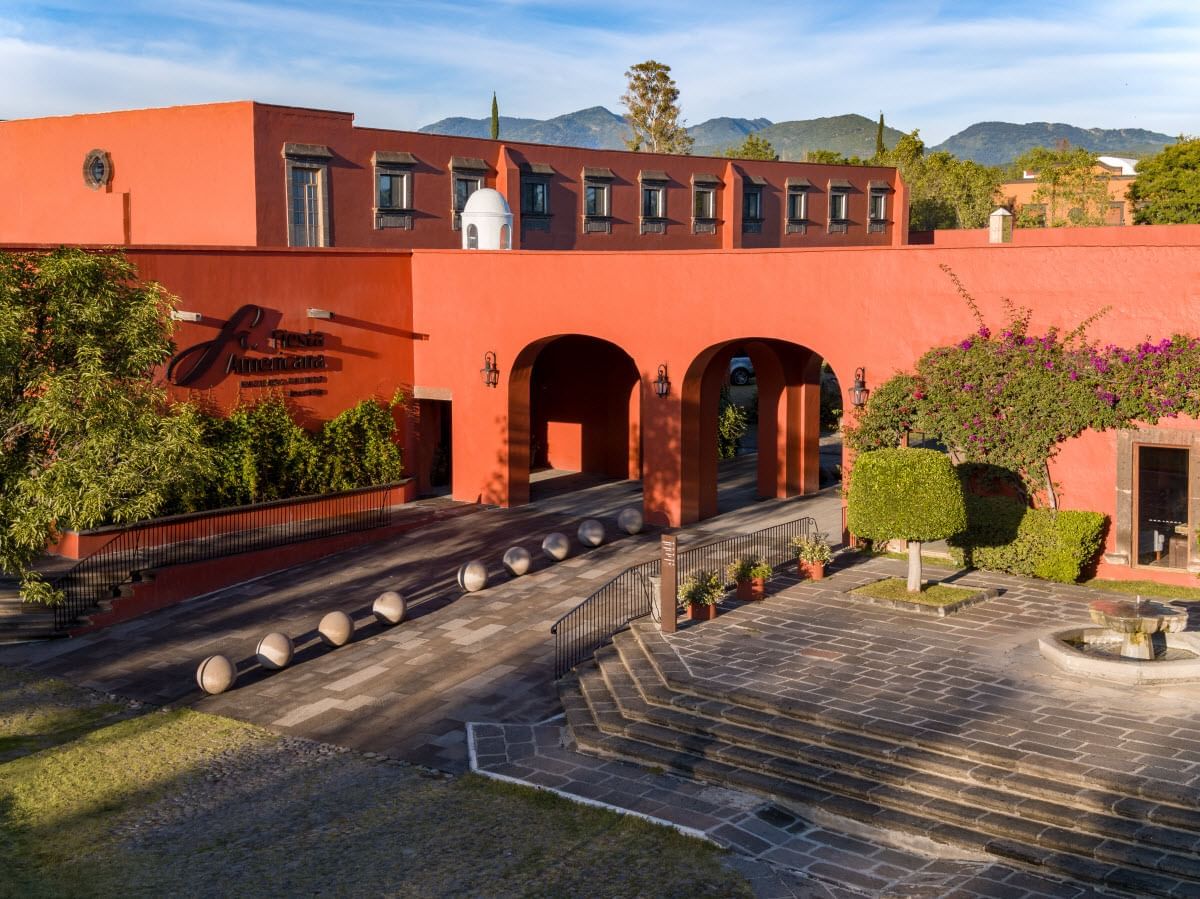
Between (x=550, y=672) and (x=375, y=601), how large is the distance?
3.92 meters

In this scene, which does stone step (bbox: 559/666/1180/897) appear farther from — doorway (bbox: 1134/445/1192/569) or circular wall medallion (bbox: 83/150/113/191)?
circular wall medallion (bbox: 83/150/113/191)

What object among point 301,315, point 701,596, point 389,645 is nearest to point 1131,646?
point 701,596

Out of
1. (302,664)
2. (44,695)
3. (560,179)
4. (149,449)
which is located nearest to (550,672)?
(302,664)

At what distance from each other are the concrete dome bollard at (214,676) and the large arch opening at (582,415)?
1132 cm

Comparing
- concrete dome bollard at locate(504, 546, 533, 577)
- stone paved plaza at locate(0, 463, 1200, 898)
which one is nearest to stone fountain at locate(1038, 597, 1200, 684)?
stone paved plaza at locate(0, 463, 1200, 898)

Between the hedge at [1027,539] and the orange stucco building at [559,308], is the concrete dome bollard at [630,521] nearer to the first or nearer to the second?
the orange stucco building at [559,308]

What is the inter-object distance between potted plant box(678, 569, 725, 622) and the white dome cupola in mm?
13386

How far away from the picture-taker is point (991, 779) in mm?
11750

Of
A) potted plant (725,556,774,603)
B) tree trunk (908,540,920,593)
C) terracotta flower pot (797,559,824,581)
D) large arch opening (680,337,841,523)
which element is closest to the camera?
tree trunk (908,540,920,593)

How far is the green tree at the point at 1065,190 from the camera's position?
59.5m

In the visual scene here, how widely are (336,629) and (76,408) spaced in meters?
5.01

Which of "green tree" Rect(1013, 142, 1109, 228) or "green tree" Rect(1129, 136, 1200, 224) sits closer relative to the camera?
"green tree" Rect(1129, 136, 1200, 224)

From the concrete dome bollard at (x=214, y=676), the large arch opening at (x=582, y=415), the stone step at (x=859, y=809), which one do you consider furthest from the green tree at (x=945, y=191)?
the stone step at (x=859, y=809)

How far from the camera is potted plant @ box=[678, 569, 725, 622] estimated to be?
54.9ft
